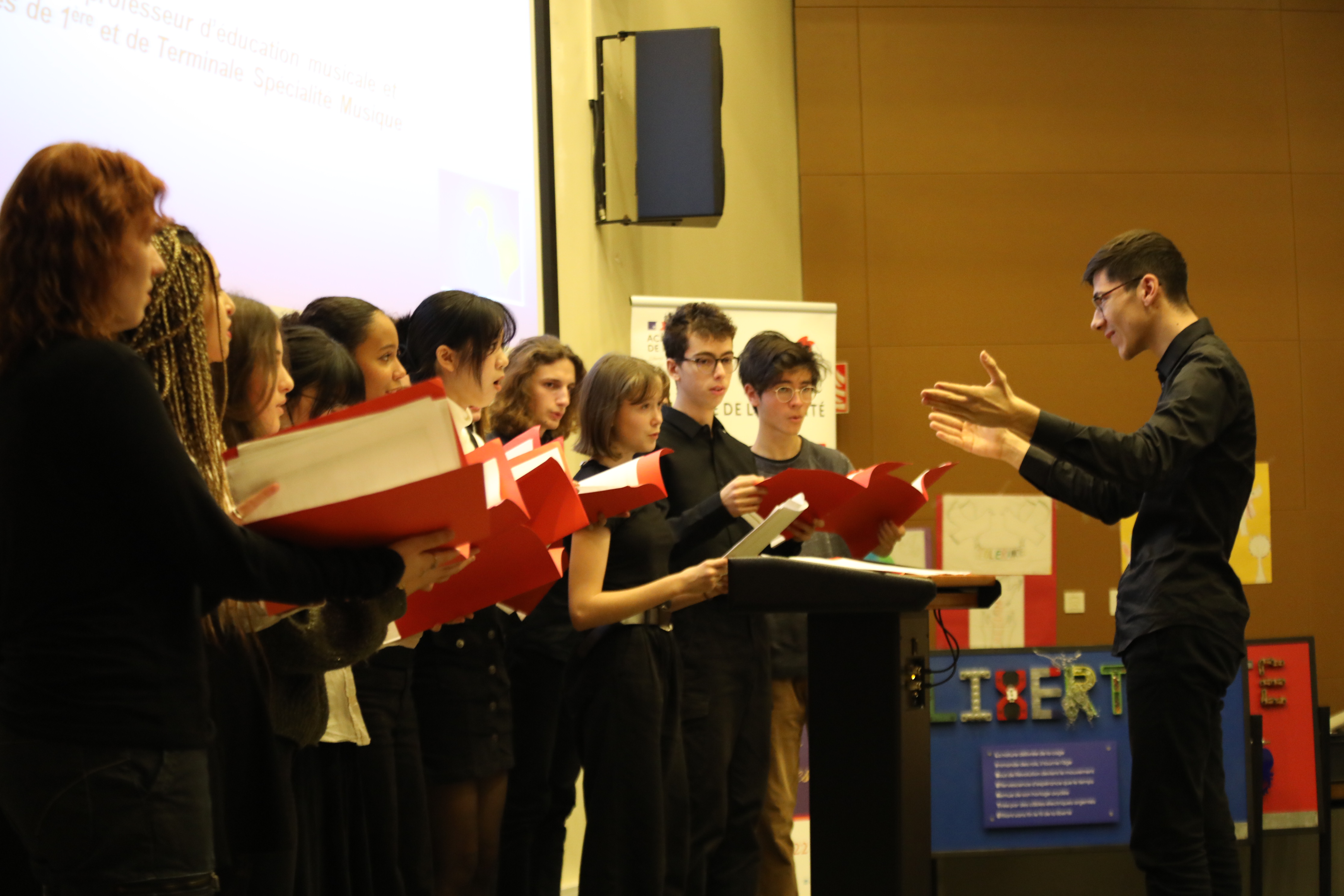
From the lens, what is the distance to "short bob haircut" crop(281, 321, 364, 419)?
6.18 ft

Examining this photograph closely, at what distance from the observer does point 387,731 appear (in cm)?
196

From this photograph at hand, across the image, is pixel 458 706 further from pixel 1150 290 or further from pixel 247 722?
pixel 1150 290

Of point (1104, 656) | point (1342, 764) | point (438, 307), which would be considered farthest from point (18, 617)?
point (1342, 764)

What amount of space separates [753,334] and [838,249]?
1203 mm

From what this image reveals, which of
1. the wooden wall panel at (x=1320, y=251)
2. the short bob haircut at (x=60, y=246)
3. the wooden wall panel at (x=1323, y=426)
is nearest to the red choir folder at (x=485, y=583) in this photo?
the short bob haircut at (x=60, y=246)

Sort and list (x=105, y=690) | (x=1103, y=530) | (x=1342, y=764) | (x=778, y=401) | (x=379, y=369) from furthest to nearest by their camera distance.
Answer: (x=1103, y=530)
(x=1342, y=764)
(x=778, y=401)
(x=379, y=369)
(x=105, y=690)

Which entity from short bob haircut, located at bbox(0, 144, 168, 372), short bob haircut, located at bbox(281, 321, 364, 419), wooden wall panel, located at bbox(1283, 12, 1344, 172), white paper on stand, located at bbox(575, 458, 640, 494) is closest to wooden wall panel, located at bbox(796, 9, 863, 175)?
wooden wall panel, located at bbox(1283, 12, 1344, 172)

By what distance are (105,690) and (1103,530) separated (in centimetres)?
533

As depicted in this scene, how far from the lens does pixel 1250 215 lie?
595cm

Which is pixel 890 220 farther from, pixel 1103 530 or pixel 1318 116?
pixel 1318 116

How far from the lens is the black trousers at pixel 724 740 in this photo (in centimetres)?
262

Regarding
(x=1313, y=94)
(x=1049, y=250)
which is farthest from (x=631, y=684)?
(x=1313, y=94)

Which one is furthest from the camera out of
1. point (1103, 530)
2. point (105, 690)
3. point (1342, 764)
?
point (1103, 530)

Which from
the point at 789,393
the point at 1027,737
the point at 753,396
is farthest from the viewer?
the point at 1027,737
